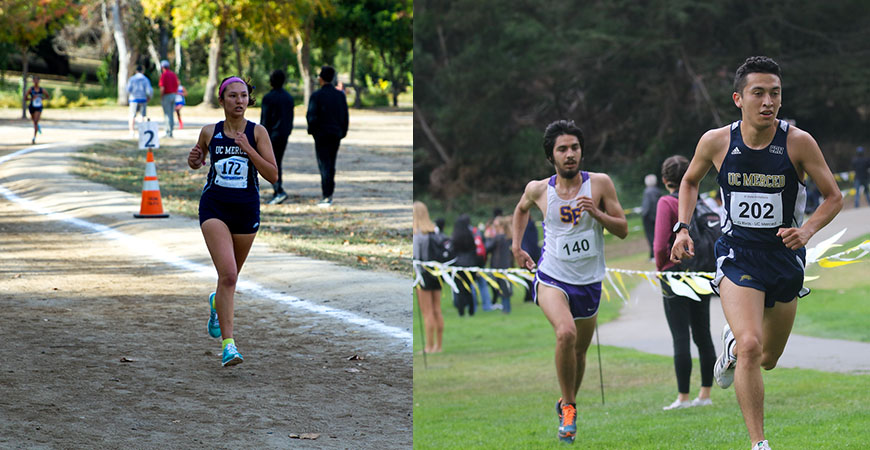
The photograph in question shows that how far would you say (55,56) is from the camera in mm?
41844

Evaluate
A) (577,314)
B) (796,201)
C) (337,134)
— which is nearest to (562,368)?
(577,314)

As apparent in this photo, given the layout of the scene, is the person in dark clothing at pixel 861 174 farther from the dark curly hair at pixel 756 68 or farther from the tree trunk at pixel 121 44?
the tree trunk at pixel 121 44

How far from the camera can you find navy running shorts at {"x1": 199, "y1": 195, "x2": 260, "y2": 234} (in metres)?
6.38

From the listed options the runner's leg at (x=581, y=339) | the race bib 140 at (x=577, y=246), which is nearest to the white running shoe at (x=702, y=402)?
the runner's leg at (x=581, y=339)

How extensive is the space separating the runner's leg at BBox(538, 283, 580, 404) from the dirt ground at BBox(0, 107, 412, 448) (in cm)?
82

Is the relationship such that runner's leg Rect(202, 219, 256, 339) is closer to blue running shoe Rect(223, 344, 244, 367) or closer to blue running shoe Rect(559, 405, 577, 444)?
blue running shoe Rect(223, 344, 244, 367)

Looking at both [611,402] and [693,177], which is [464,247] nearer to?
[611,402]

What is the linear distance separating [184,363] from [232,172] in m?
1.23

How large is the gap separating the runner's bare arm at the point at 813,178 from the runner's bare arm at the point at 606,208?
1.21 metres

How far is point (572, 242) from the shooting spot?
5.81 meters

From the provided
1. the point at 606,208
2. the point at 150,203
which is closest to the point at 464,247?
the point at 150,203

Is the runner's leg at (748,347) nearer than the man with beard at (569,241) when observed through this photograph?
Yes

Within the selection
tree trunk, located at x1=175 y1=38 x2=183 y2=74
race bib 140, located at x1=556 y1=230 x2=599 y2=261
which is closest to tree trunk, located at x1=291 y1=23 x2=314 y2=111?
tree trunk, located at x1=175 y1=38 x2=183 y2=74

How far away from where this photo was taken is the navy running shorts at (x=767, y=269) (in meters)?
4.64
